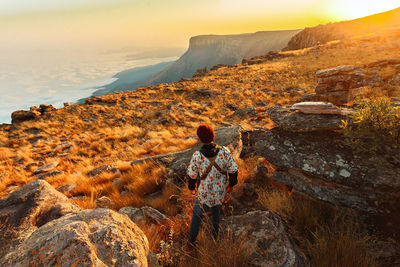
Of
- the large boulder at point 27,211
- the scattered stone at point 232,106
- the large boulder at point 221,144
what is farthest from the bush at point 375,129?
the scattered stone at point 232,106

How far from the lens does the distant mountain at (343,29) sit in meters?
64.6

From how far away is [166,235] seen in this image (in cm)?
344

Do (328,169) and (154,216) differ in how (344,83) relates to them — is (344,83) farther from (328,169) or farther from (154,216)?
(154,216)

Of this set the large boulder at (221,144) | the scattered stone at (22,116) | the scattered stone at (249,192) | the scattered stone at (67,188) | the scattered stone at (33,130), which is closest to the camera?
the scattered stone at (249,192)

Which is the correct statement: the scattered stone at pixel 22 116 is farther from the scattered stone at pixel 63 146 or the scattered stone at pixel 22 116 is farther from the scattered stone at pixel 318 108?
the scattered stone at pixel 318 108

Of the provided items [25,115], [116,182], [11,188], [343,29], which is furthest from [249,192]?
[343,29]

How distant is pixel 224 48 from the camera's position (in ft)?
538

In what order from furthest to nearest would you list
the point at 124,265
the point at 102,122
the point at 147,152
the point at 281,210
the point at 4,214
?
the point at 102,122, the point at 147,152, the point at 281,210, the point at 4,214, the point at 124,265

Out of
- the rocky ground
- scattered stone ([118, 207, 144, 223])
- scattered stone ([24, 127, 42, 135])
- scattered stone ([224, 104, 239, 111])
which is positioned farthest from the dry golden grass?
scattered stone ([24, 127, 42, 135])

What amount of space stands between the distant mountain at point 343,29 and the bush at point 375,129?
247 feet

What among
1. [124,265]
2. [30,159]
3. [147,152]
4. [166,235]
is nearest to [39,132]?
[30,159]

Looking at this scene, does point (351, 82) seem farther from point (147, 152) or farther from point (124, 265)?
point (124, 265)


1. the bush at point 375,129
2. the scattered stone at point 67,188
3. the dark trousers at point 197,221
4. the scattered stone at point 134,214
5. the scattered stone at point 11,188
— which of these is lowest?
the scattered stone at point 11,188

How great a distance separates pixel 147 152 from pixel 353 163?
830cm
